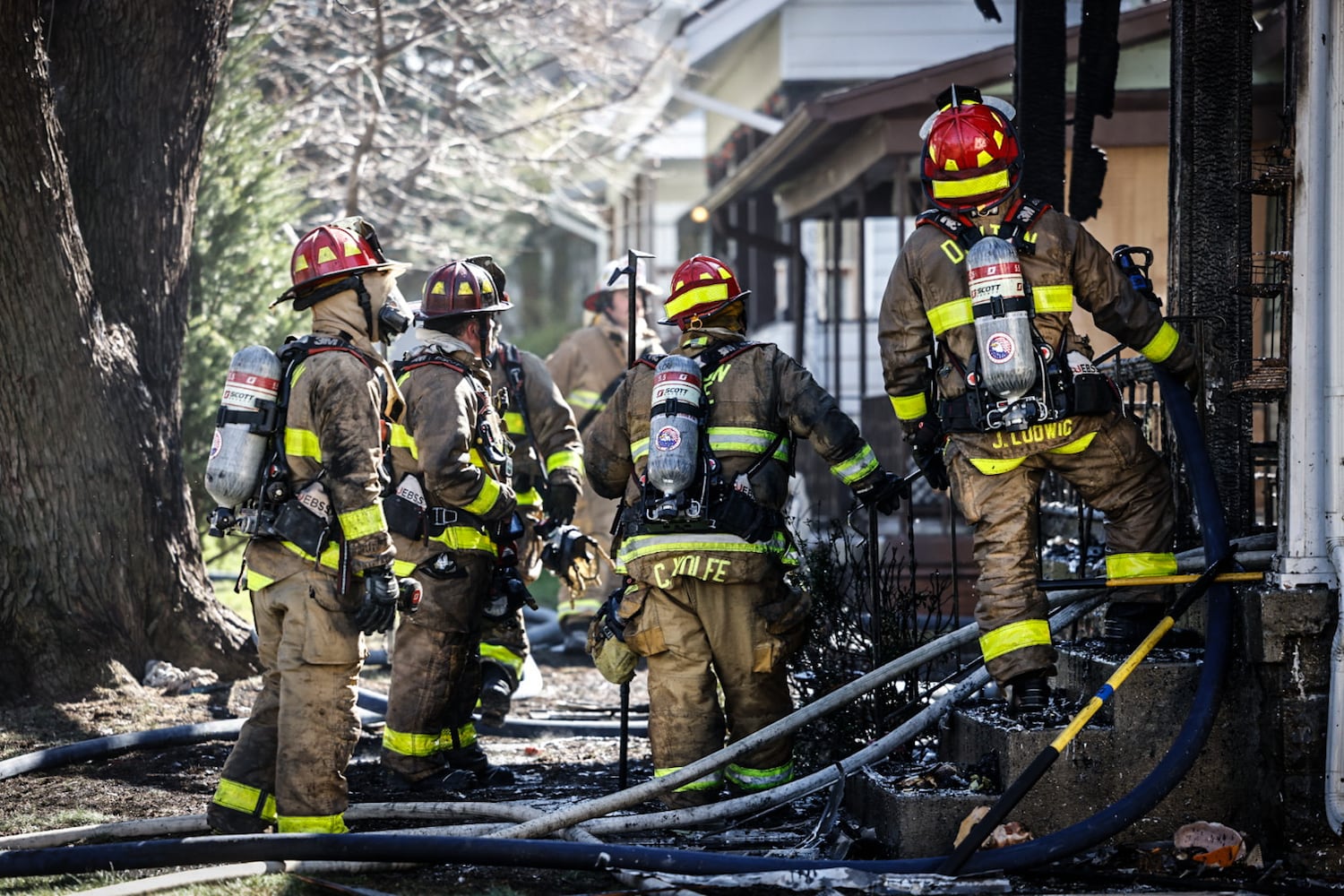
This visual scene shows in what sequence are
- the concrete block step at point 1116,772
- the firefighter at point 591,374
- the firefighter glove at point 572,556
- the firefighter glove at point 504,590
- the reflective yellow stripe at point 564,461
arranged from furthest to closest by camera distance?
the firefighter at point 591,374 < the reflective yellow stripe at point 564,461 < the firefighter glove at point 572,556 < the firefighter glove at point 504,590 < the concrete block step at point 1116,772

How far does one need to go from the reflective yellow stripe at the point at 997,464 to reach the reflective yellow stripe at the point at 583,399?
630 centimetres

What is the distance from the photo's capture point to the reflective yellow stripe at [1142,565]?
5.61 m

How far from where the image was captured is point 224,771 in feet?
18.8

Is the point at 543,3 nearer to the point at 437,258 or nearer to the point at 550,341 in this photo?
the point at 437,258

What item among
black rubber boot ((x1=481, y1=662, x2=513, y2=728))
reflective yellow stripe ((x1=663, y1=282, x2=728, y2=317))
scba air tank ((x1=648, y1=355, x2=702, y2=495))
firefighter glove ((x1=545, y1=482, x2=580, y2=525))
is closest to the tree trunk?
black rubber boot ((x1=481, y1=662, x2=513, y2=728))

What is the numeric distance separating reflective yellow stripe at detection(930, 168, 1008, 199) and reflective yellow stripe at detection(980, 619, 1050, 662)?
1.51m

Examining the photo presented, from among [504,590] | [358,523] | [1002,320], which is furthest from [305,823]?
[1002,320]

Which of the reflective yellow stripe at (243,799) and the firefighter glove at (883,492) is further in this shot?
the firefighter glove at (883,492)

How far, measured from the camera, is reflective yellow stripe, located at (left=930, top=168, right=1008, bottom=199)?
18.5ft

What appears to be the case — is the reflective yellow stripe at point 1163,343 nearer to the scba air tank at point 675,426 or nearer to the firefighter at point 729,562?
the firefighter at point 729,562

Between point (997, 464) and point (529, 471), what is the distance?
3.73 meters

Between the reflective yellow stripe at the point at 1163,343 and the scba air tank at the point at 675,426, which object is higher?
the reflective yellow stripe at the point at 1163,343

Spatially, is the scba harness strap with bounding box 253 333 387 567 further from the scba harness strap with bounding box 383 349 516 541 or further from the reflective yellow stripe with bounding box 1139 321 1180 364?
the reflective yellow stripe with bounding box 1139 321 1180 364

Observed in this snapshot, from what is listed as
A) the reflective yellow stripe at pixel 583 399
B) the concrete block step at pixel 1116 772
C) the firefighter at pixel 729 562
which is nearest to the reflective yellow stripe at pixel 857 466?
the firefighter at pixel 729 562
